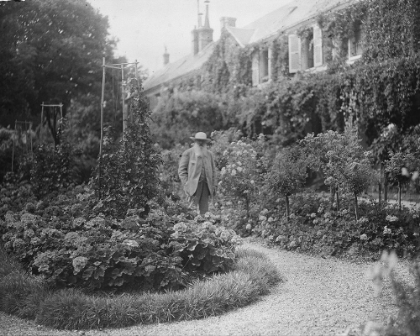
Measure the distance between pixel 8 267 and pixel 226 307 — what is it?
2724mm

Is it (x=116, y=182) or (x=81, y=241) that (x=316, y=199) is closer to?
(x=116, y=182)

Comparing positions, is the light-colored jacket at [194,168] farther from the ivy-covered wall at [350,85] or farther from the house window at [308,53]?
the house window at [308,53]

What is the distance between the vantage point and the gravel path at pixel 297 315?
418 centimetres

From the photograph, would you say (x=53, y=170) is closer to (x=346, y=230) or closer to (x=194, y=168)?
(x=194, y=168)

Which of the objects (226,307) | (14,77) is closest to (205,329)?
(226,307)

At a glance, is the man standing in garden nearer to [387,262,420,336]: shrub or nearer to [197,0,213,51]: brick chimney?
[387,262,420,336]: shrub

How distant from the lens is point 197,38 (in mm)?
29203

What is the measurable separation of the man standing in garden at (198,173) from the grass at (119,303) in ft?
10.3

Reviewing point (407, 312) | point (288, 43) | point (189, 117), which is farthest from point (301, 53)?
point (407, 312)

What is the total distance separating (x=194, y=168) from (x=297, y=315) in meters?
4.10

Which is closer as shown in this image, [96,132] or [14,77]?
[14,77]

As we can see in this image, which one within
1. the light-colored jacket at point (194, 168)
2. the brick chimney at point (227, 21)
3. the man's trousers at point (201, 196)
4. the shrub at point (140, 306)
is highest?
the brick chimney at point (227, 21)

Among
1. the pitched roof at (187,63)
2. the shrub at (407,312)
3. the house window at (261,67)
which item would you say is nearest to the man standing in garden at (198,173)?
the shrub at (407,312)

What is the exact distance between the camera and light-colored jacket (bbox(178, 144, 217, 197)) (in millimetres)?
8211
